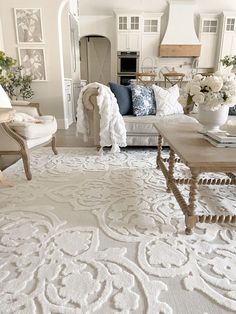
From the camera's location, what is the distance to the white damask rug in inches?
40.8

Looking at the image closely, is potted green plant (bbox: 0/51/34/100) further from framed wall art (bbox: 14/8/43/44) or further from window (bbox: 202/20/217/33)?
window (bbox: 202/20/217/33)

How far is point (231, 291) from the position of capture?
42.6 inches

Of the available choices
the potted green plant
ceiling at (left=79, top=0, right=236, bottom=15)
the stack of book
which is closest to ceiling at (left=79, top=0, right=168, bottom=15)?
ceiling at (left=79, top=0, right=236, bottom=15)

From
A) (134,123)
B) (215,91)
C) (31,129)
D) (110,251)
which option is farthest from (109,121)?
(110,251)

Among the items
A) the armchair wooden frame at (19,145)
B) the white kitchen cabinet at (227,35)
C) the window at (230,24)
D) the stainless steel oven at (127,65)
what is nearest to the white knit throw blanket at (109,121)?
the armchair wooden frame at (19,145)

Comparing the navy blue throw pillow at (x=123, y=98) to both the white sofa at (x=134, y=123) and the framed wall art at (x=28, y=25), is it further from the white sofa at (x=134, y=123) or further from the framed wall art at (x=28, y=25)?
the framed wall art at (x=28, y=25)

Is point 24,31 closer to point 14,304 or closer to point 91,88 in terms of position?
point 91,88

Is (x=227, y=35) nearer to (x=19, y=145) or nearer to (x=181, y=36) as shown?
(x=181, y=36)

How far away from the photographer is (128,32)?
7.24 metres

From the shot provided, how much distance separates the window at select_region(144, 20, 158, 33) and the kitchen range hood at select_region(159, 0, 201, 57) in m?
0.37

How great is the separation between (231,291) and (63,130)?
4005 mm

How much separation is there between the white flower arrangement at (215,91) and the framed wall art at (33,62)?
335cm

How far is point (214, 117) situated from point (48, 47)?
137 inches

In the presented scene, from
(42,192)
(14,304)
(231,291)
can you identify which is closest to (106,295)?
(14,304)
